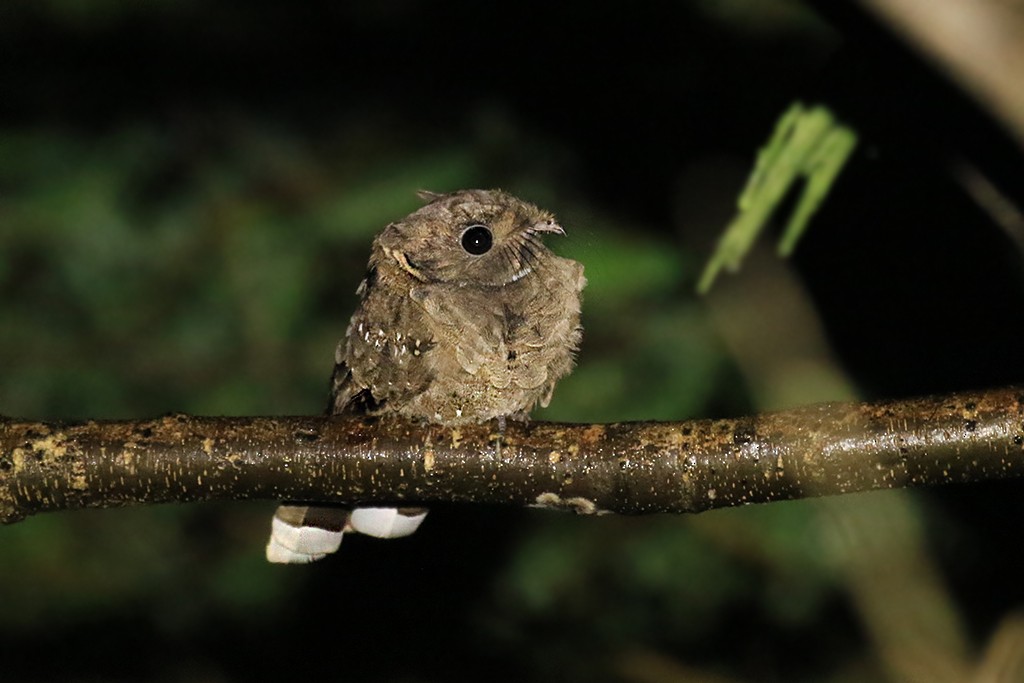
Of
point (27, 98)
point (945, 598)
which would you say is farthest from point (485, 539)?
point (27, 98)

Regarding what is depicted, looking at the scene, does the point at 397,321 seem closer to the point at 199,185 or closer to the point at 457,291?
the point at 457,291

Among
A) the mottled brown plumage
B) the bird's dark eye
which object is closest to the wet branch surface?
the mottled brown plumage

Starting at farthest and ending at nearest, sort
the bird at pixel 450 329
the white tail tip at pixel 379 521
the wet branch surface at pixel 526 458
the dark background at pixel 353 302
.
A: the dark background at pixel 353 302
the white tail tip at pixel 379 521
the bird at pixel 450 329
the wet branch surface at pixel 526 458

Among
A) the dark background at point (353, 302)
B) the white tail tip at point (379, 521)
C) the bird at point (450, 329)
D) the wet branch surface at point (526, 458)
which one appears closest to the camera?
the wet branch surface at point (526, 458)

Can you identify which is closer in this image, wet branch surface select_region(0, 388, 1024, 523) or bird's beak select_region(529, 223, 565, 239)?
wet branch surface select_region(0, 388, 1024, 523)

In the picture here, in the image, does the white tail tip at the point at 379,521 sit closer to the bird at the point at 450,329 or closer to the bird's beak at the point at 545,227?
the bird at the point at 450,329

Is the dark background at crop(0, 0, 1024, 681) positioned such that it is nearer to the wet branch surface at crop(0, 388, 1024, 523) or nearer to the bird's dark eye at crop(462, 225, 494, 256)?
the bird's dark eye at crop(462, 225, 494, 256)

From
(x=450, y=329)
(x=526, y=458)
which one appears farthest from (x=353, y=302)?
(x=526, y=458)

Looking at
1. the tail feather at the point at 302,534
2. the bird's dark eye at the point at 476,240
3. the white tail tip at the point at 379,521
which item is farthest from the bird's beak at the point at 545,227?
the tail feather at the point at 302,534
